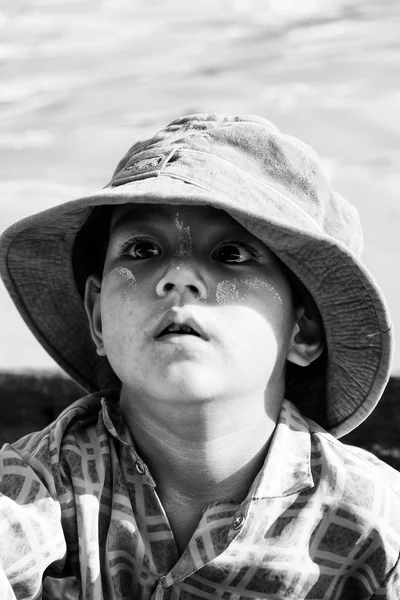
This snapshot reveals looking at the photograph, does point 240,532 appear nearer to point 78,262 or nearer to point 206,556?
point 206,556

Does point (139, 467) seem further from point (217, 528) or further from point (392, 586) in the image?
point (392, 586)

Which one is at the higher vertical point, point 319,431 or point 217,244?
point 217,244

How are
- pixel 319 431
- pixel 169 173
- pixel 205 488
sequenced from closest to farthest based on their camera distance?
pixel 169 173 → pixel 205 488 → pixel 319 431

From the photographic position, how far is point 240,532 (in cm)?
233

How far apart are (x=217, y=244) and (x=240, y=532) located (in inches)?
28.2

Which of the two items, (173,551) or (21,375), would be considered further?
(21,375)

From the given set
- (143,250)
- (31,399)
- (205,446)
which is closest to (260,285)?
(143,250)

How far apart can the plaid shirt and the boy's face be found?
0.25 meters

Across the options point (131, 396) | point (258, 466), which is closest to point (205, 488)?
point (258, 466)

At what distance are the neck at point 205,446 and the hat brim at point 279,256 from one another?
278 millimetres

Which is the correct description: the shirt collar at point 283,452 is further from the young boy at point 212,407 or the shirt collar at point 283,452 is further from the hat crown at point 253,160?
the hat crown at point 253,160

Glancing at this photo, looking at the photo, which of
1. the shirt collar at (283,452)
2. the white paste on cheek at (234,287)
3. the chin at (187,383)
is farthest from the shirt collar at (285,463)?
the white paste on cheek at (234,287)

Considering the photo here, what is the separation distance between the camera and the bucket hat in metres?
2.28

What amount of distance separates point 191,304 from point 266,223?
0.26 m
